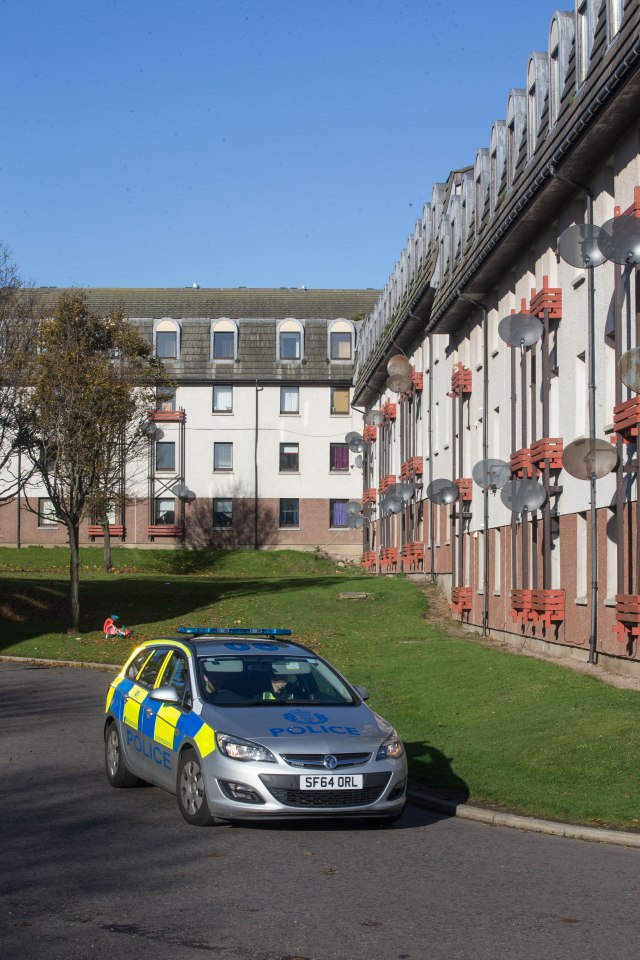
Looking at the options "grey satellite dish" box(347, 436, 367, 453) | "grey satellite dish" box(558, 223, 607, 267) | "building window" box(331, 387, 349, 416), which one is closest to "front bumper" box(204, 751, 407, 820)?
"grey satellite dish" box(558, 223, 607, 267)

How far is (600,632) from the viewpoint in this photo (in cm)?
2053

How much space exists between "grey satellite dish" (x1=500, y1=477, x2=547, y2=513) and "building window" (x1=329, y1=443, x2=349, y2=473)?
41628mm

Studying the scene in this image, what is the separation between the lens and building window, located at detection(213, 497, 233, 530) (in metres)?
64.0

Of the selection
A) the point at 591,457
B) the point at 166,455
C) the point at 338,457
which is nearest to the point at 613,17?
the point at 591,457

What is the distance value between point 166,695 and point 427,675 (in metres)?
10.0

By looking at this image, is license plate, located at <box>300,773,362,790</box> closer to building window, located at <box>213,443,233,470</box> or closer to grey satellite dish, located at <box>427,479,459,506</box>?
grey satellite dish, located at <box>427,479,459,506</box>

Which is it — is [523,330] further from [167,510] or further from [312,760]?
[167,510]

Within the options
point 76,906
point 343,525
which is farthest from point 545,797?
point 343,525

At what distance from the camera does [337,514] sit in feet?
211

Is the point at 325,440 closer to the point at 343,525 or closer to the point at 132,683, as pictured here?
the point at 343,525

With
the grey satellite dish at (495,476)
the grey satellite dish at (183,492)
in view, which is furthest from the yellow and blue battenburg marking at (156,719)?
the grey satellite dish at (183,492)

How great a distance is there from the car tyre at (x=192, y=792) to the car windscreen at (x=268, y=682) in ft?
1.95

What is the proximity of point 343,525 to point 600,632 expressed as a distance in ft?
144

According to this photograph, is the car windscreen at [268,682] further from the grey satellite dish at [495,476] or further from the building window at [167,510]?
the building window at [167,510]
